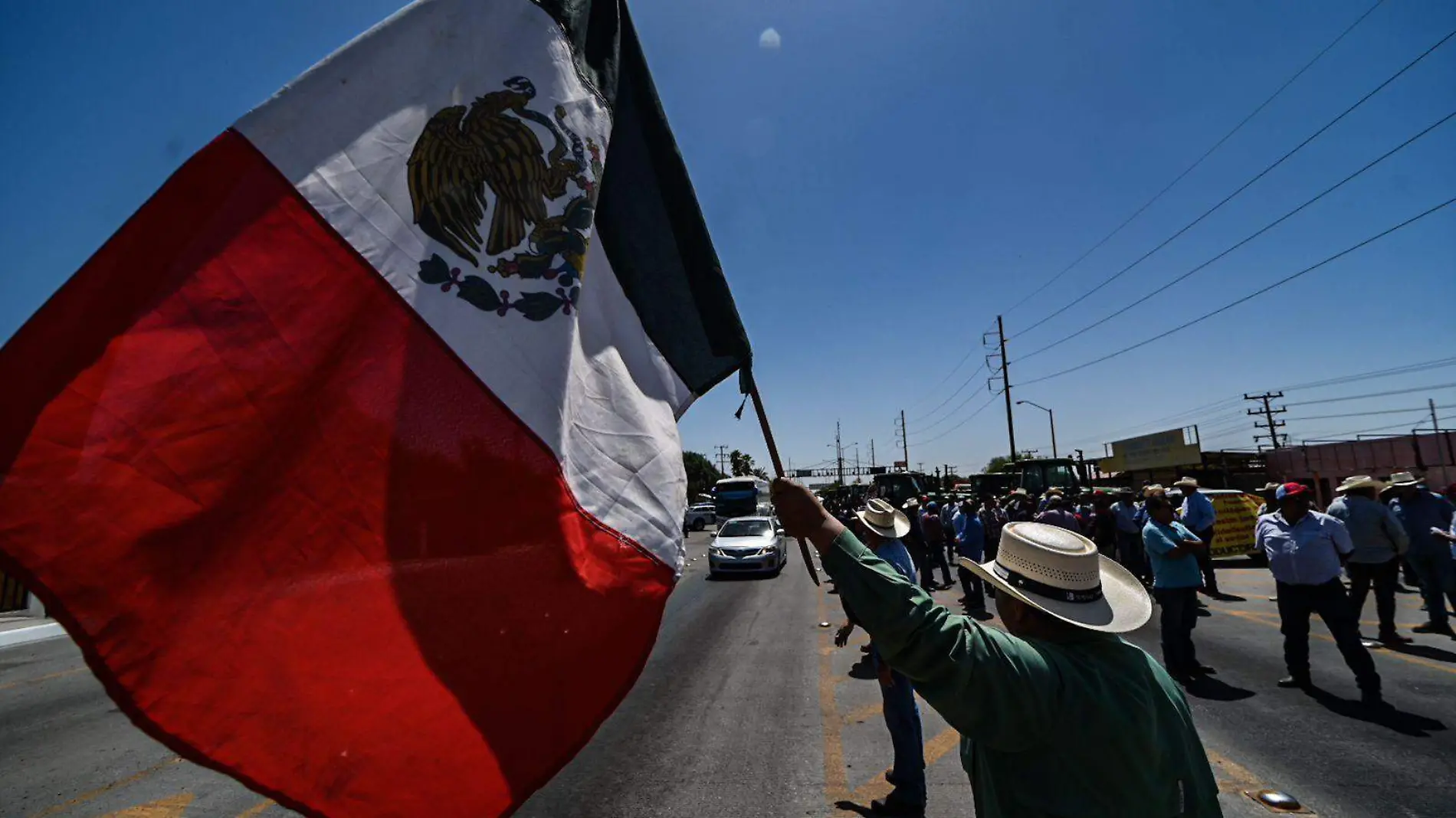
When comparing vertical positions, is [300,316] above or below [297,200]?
below

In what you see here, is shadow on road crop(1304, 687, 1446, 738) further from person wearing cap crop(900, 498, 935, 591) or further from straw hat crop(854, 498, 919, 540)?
person wearing cap crop(900, 498, 935, 591)

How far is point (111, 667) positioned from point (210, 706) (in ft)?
0.69

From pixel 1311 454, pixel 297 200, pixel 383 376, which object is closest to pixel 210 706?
pixel 383 376

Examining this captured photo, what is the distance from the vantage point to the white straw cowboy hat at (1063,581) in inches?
73.0

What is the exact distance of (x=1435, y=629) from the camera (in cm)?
801

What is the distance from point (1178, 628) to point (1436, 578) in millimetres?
4346

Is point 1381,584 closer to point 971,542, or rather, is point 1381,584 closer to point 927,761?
point 971,542

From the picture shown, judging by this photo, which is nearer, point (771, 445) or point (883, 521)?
point (771, 445)

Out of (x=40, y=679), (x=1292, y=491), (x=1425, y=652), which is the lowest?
(x=40, y=679)

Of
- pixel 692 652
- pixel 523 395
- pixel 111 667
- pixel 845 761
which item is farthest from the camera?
pixel 692 652

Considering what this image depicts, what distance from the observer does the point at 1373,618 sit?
361 inches

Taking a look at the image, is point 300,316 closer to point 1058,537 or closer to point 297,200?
point 297,200

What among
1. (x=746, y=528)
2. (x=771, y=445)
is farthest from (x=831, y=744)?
(x=746, y=528)

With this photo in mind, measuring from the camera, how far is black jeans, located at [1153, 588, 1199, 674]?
659 centimetres
